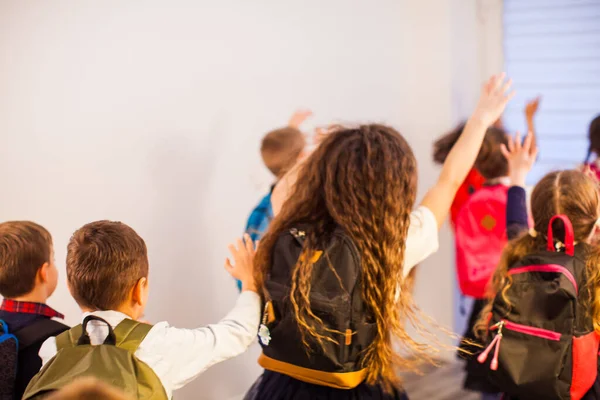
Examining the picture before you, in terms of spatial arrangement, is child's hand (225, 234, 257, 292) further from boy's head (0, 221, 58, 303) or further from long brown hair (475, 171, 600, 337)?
long brown hair (475, 171, 600, 337)

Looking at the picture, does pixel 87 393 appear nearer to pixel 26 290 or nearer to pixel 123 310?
pixel 123 310

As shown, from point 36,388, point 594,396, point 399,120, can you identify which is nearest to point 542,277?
point 594,396

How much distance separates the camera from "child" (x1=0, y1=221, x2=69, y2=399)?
1655 mm

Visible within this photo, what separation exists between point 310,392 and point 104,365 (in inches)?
24.8

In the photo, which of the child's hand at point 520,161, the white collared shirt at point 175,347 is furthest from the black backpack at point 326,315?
the child's hand at point 520,161

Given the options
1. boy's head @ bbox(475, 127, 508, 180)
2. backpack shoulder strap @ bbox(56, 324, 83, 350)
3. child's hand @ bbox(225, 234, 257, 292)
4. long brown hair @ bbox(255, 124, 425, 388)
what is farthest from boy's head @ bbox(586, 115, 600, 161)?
backpack shoulder strap @ bbox(56, 324, 83, 350)

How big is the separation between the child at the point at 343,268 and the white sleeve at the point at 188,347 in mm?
109

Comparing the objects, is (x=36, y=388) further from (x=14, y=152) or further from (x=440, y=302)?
(x=440, y=302)

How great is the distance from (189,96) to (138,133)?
29cm

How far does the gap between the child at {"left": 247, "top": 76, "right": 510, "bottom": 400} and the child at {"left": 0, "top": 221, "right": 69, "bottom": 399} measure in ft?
1.69

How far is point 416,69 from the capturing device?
3.93 meters

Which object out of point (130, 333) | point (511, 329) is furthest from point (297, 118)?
point (130, 333)

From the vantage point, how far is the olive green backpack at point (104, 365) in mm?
1303

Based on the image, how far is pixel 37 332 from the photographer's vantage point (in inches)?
66.0
